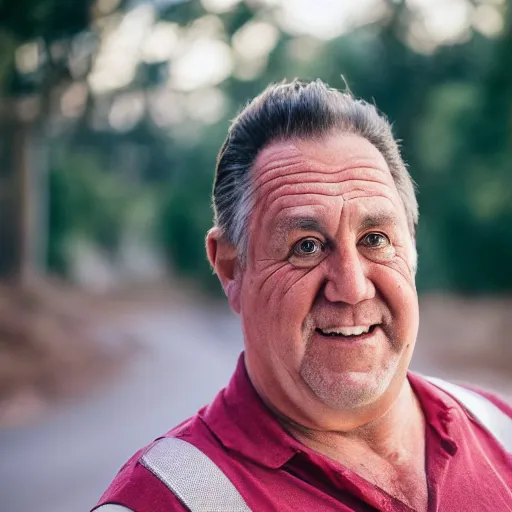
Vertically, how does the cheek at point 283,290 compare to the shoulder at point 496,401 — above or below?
above

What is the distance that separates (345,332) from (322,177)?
37 centimetres

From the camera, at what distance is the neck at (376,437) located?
1595mm

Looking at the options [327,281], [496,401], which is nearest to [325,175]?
[327,281]

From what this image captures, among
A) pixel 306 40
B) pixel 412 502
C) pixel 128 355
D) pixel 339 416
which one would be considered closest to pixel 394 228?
pixel 339 416

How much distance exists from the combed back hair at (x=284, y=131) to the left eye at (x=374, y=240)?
19 centimetres

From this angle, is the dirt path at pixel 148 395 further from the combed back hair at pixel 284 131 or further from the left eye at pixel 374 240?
the left eye at pixel 374 240

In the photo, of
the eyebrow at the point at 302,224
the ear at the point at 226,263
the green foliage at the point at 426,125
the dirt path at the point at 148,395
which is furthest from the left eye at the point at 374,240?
the green foliage at the point at 426,125

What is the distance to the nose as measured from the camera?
149cm

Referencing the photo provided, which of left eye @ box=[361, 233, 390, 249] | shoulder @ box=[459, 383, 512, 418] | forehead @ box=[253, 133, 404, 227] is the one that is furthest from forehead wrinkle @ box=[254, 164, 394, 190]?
shoulder @ box=[459, 383, 512, 418]

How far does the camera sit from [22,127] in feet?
39.3

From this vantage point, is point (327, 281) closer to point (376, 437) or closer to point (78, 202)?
point (376, 437)

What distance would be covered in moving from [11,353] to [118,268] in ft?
43.0

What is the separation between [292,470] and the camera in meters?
1.51

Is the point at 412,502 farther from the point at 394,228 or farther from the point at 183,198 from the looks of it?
the point at 183,198
